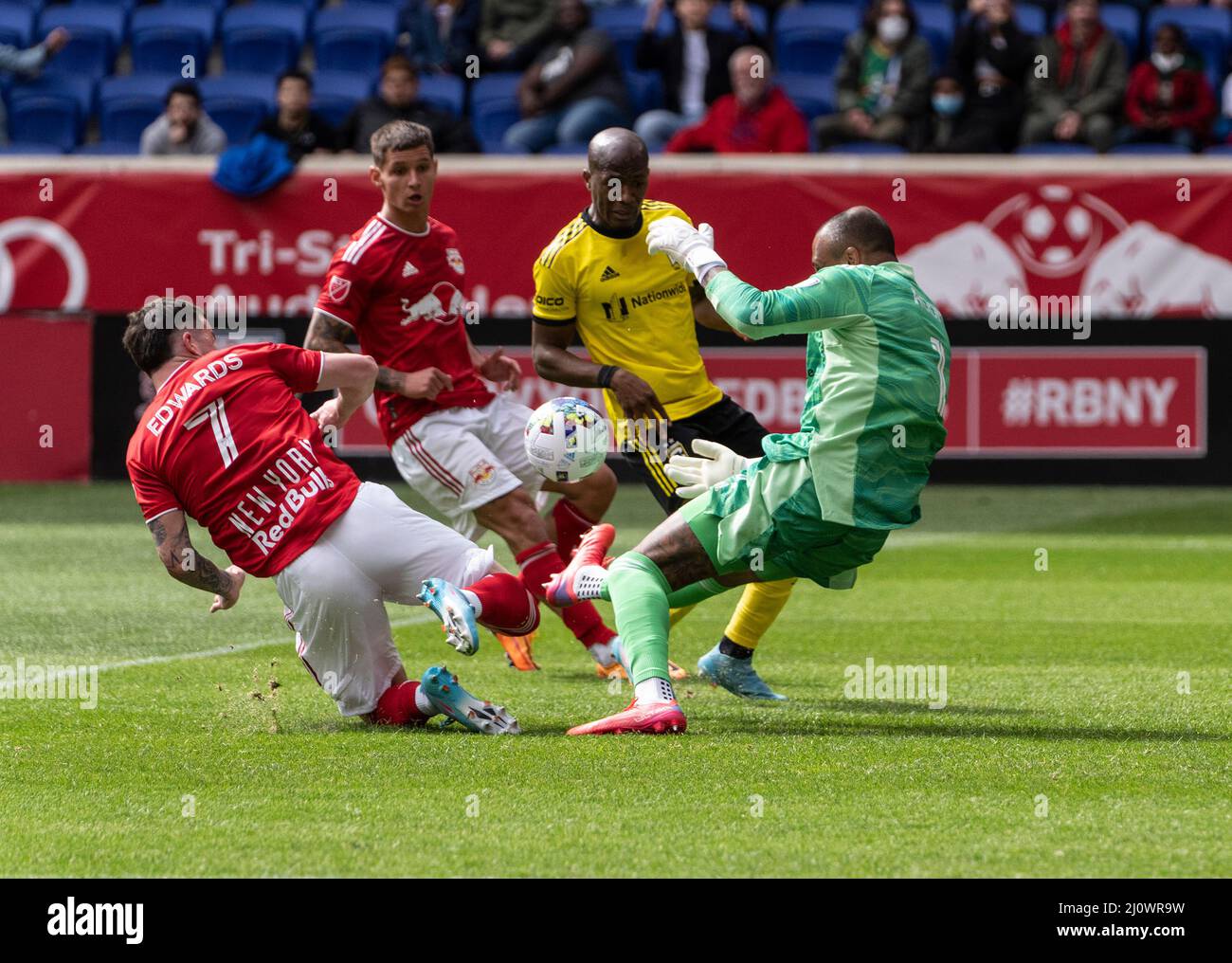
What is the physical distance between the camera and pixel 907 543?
14.0 meters

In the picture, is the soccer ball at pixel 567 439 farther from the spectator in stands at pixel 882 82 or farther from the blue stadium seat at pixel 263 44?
the blue stadium seat at pixel 263 44

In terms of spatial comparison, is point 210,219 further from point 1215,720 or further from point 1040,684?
point 1215,720

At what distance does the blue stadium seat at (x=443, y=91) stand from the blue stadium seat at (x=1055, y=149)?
219 inches

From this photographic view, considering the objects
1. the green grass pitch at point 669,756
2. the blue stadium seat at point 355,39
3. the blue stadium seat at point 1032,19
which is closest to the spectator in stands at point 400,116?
the blue stadium seat at point 355,39

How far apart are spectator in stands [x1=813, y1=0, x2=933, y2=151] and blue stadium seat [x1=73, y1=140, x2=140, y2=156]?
6.85 m

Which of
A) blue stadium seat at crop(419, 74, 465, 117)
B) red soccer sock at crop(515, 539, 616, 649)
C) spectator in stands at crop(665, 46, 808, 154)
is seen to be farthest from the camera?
blue stadium seat at crop(419, 74, 465, 117)

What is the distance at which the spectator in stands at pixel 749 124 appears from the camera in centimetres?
1778

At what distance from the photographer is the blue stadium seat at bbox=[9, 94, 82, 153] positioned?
1997 centimetres

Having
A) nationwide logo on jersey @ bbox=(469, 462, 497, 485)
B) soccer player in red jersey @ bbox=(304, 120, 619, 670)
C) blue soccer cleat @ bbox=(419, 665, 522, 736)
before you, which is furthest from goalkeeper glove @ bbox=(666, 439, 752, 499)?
nationwide logo on jersey @ bbox=(469, 462, 497, 485)

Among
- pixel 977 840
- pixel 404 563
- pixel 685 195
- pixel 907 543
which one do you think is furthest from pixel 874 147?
pixel 977 840

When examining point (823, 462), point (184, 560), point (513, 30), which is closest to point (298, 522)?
point (184, 560)

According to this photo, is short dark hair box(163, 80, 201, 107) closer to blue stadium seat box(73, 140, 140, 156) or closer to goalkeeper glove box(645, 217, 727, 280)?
blue stadium seat box(73, 140, 140, 156)
